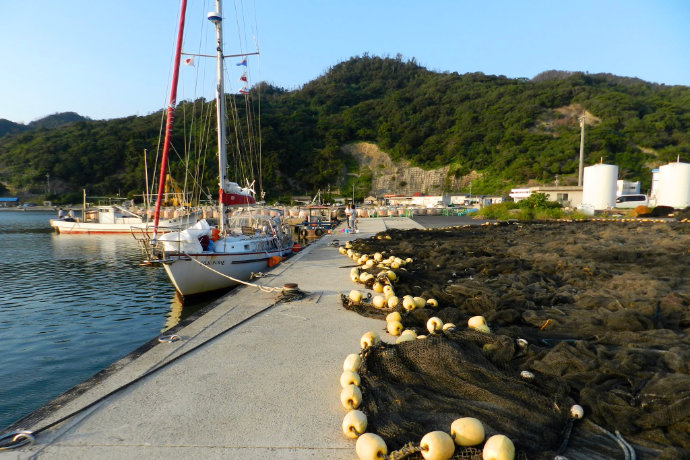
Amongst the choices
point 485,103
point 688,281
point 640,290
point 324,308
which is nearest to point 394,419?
point 324,308

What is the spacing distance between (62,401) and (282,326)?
2.89 metres

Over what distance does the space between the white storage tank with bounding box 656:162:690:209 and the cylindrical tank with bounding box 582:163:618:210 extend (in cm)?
494

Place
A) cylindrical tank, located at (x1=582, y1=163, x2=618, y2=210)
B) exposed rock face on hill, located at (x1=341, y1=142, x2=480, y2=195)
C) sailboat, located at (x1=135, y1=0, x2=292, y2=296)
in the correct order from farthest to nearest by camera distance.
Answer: exposed rock face on hill, located at (x1=341, y1=142, x2=480, y2=195) → cylindrical tank, located at (x1=582, y1=163, x2=618, y2=210) → sailboat, located at (x1=135, y1=0, x2=292, y2=296)

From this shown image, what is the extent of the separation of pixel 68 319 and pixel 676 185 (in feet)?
134

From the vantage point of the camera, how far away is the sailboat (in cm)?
966

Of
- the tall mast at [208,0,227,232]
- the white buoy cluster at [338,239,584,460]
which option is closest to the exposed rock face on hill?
the tall mast at [208,0,227,232]

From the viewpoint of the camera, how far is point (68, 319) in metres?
10.1

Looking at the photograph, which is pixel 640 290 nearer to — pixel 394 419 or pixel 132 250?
pixel 394 419

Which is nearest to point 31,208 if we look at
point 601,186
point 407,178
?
point 407,178

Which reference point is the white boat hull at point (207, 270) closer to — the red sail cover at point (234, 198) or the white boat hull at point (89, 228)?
the red sail cover at point (234, 198)

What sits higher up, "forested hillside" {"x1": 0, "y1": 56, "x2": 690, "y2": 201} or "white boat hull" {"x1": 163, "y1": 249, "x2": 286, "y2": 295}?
Answer: "forested hillside" {"x1": 0, "y1": 56, "x2": 690, "y2": 201}

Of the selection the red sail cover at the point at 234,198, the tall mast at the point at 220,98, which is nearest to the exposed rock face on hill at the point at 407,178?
the red sail cover at the point at 234,198

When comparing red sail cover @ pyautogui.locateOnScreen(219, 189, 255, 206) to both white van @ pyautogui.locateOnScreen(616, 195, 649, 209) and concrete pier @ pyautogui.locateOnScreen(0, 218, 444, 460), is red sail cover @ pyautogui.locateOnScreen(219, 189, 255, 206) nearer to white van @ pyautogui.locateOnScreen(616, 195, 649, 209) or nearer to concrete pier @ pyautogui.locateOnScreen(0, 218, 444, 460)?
concrete pier @ pyautogui.locateOnScreen(0, 218, 444, 460)

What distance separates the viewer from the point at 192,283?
10.3 metres
